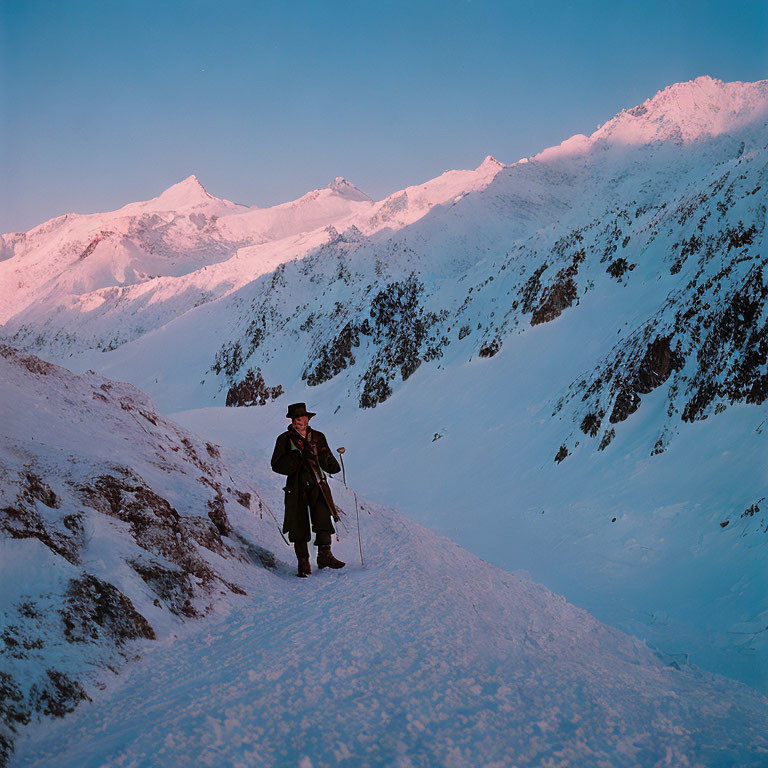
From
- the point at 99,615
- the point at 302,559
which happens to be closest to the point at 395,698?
the point at 99,615

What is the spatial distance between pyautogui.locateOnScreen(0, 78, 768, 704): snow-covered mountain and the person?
4.77m

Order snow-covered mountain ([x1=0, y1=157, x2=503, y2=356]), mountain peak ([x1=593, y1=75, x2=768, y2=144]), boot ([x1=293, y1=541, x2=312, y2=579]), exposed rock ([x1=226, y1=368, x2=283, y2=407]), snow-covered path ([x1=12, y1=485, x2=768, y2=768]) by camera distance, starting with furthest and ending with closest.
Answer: mountain peak ([x1=593, y1=75, x2=768, y2=144]), snow-covered mountain ([x1=0, y1=157, x2=503, y2=356]), exposed rock ([x1=226, y1=368, x2=283, y2=407]), boot ([x1=293, y1=541, x2=312, y2=579]), snow-covered path ([x1=12, y1=485, x2=768, y2=768])

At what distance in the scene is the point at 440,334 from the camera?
3744 cm

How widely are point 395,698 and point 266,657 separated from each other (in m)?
0.93

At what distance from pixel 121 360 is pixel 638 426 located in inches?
2432

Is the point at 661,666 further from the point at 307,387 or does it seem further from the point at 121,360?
the point at 121,360

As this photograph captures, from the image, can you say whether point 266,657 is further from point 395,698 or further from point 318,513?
point 318,513

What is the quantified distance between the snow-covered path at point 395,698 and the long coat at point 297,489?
38.9 inches

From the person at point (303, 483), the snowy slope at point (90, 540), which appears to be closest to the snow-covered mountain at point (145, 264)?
the snowy slope at point (90, 540)

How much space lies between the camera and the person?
20.7 ft

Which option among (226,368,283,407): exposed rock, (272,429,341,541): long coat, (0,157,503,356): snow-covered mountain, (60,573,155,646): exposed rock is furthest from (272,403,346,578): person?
(0,157,503,356): snow-covered mountain

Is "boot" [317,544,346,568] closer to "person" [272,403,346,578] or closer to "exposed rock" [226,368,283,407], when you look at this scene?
"person" [272,403,346,578]

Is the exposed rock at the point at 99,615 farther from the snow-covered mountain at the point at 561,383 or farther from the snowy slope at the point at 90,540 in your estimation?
the snow-covered mountain at the point at 561,383

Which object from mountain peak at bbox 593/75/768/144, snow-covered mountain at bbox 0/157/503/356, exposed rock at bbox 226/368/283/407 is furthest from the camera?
mountain peak at bbox 593/75/768/144
